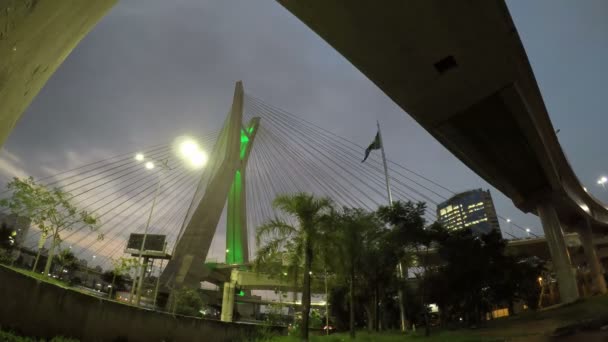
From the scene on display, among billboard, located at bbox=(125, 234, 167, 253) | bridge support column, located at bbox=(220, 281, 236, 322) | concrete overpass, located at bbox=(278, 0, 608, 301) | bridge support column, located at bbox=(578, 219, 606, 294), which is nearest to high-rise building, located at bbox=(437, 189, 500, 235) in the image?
bridge support column, located at bbox=(578, 219, 606, 294)

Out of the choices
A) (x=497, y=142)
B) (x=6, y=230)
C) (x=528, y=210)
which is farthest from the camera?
(x=6, y=230)

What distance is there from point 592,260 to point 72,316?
46229mm

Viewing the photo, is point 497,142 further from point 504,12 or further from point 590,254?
point 590,254

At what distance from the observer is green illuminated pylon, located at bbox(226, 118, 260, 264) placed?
4381 cm

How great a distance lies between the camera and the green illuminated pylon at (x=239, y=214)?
43.8 m

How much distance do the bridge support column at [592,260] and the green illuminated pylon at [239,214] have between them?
38.4 m

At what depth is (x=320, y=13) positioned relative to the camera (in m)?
6.27

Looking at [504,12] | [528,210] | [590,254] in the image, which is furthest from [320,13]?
[590,254]

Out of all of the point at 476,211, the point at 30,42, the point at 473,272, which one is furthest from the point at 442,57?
the point at 476,211

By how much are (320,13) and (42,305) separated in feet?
29.9

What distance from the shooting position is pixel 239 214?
44.2 metres

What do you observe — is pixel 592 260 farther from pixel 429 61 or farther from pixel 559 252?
pixel 429 61

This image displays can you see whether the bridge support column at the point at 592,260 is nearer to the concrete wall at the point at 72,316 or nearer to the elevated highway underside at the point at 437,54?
the elevated highway underside at the point at 437,54

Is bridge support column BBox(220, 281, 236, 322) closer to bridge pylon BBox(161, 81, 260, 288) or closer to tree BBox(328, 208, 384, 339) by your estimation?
bridge pylon BBox(161, 81, 260, 288)
